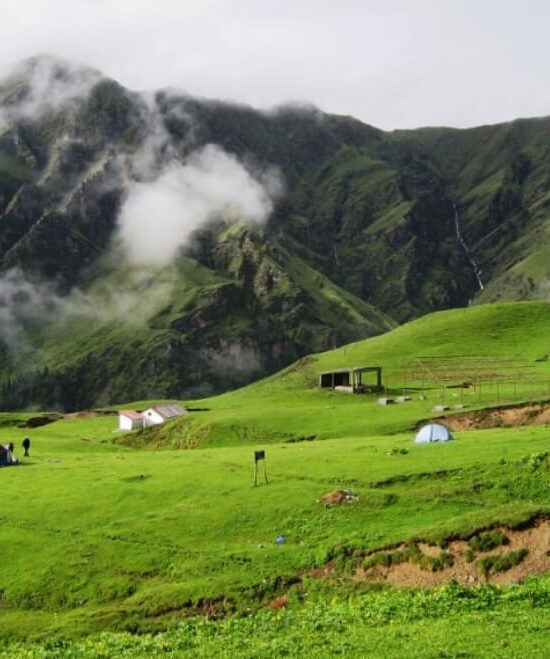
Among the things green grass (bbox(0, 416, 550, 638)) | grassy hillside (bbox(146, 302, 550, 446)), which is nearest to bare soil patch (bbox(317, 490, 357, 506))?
green grass (bbox(0, 416, 550, 638))

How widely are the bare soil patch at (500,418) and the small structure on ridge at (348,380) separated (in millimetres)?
39507

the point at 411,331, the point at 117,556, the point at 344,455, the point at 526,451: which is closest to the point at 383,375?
the point at 411,331

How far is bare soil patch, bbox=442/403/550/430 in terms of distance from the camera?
275ft

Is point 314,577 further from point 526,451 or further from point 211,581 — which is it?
point 526,451

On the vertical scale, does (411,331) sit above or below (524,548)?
above

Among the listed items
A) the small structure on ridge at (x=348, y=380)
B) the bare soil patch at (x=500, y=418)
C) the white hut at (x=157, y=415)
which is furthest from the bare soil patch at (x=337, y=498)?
the white hut at (x=157, y=415)

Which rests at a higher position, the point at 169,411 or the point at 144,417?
the point at 169,411

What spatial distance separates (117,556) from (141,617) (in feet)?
28.3

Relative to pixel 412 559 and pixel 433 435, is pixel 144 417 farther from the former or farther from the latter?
pixel 412 559

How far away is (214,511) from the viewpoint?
51.7m

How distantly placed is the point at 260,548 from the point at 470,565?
1199 centimetres

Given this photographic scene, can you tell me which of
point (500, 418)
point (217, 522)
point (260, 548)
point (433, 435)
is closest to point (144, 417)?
point (500, 418)

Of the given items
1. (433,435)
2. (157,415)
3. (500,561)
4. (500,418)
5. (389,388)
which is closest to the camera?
(500,561)

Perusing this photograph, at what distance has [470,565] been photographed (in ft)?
129
